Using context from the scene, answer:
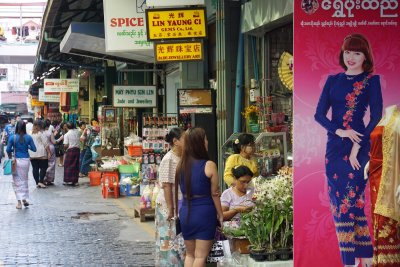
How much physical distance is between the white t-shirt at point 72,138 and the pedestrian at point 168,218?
41.6ft

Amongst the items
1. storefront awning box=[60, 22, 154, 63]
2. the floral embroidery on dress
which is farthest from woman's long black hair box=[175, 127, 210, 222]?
storefront awning box=[60, 22, 154, 63]

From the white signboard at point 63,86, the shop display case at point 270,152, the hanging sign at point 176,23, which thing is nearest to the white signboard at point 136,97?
the hanging sign at point 176,23

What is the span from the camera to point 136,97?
Answer: 63.2ft

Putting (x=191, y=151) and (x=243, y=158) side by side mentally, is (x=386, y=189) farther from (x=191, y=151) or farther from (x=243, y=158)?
(x=243, y=158)

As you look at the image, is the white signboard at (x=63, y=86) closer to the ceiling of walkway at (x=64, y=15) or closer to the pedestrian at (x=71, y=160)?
the ceiling of walkway at (x=64, y=15)

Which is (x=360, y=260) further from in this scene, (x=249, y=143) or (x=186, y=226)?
Result: (x=249, y=143)

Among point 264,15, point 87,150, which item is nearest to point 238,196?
point 264,15

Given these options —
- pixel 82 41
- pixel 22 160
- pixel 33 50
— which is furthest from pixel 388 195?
pixel 33 50

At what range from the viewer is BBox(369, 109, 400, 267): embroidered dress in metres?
5.46

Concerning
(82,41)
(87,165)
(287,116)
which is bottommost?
(87,165)

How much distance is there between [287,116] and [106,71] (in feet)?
63.1

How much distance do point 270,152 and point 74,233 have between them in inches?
144

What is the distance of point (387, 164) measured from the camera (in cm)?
547

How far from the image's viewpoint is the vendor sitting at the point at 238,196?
837 cm
